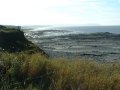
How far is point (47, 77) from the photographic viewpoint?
8148 mm

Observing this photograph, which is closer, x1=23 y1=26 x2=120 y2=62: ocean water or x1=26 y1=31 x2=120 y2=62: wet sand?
x1=26 y1=31 x2=120 y2=62: wet sand

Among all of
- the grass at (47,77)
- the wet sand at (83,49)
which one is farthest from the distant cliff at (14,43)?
the wet sand at (83,49)

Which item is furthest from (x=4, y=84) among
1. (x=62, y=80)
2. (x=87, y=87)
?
(x=87, y=87)

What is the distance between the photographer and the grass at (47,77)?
24.0 ft

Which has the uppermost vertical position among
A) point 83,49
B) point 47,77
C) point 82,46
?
point 47,77

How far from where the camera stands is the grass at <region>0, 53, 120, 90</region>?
7312mm

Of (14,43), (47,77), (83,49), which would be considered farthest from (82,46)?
(47,77)

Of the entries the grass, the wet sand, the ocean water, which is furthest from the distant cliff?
the wet sand

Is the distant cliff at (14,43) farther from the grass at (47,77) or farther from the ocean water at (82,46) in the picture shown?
the ocean water at (82,46)

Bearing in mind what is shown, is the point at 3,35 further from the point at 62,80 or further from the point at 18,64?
the point at 62,80

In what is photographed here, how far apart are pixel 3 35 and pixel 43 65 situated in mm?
9717

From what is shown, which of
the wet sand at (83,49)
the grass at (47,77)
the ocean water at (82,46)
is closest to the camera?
the grass at (47,77)

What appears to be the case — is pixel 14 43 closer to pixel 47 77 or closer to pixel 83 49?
pixel 47 77

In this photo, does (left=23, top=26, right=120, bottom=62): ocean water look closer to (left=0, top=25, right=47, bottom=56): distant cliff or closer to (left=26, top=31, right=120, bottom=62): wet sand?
(left=26, top=31, right=120, bottom=62): wet sand
